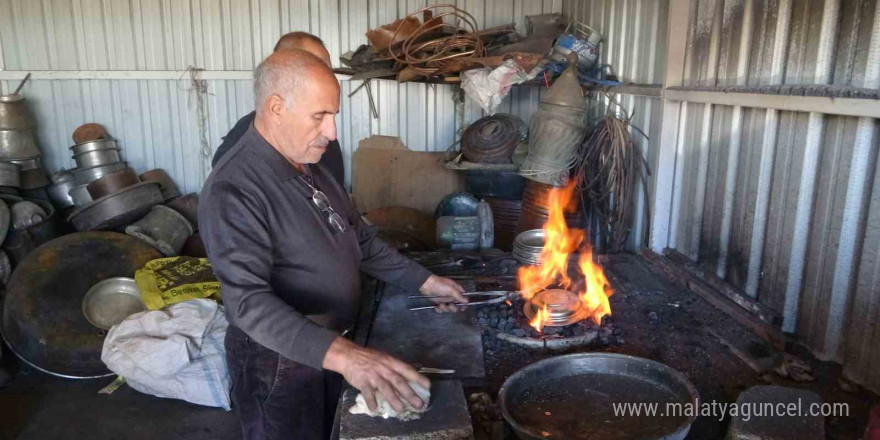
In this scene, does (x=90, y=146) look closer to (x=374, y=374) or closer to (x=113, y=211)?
(x=113, y=211)

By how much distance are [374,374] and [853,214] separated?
1.92 m

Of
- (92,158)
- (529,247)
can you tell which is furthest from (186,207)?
(529,247)

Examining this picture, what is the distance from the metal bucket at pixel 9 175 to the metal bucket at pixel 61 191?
571 millimetres

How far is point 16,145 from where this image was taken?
6.15m

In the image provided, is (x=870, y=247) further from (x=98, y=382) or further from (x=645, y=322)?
(x=98, y=382)

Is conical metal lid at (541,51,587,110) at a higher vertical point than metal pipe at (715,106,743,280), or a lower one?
higher

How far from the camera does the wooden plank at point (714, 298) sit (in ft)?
8.66

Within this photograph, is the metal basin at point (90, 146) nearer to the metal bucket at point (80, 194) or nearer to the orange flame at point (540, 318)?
the metal bucket at point (80, 194)

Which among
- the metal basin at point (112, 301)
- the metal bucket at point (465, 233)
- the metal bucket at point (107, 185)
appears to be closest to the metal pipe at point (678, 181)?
the metal bucket at point (465, 233)

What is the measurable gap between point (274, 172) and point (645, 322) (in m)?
1.76

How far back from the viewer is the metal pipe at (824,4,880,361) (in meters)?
2.27

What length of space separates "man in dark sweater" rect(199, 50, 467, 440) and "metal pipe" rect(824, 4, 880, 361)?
69.4 inches

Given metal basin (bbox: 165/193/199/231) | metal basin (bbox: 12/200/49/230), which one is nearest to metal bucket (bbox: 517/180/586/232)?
metal basin (bbox: 165/193/199/231)

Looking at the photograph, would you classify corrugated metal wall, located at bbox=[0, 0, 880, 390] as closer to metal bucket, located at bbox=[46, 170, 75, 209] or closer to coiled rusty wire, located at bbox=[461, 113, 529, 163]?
metal bucket, located at bbox=[46, 170, 75, 209]
